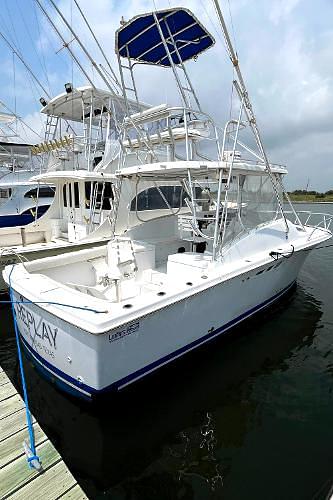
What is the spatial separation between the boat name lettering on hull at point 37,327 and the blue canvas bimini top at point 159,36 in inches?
205

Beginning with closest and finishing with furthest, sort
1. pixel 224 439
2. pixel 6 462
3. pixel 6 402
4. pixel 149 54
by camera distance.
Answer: pixel 6 462
pixel 6 402
pixel 224 439
pixel 149 54

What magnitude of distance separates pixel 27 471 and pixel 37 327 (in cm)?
186

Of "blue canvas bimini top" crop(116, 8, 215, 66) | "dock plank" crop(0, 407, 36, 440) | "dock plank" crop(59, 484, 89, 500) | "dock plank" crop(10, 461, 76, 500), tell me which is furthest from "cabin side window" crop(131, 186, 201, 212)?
"dock plank" crop(59, 484, 89, 500)

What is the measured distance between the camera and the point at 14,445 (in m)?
2.63

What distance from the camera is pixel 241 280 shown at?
5004 mm

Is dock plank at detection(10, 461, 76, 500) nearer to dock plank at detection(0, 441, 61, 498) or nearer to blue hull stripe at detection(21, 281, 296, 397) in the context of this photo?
dock plank at detection(0, 441, 61, 498)

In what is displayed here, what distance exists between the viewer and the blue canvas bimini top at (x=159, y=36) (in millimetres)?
5672

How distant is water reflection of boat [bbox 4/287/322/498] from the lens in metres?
3.13

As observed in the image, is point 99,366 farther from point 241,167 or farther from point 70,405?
point 241,167

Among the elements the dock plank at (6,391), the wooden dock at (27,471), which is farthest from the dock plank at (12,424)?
the dock plank at (6,391)

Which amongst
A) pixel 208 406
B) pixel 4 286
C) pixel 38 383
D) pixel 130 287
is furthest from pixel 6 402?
pixel 4 286

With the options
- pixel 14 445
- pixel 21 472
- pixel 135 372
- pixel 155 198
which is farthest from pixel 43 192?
pixel 21 472

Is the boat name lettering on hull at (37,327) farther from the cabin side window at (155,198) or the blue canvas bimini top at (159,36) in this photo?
the cabin side window at (155,198)

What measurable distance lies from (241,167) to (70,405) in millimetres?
4436
